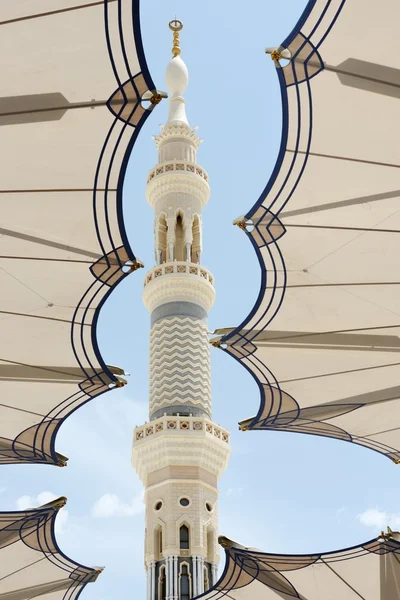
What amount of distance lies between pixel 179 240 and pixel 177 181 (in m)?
1.72

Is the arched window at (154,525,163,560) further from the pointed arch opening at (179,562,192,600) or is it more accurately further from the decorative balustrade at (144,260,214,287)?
the decorative balustrade at (144,260,214,287)

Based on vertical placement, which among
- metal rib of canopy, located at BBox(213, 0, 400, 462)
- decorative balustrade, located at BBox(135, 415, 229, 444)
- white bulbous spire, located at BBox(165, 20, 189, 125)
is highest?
white bulbous spire, located at BBox(165, 20, 189, 125)

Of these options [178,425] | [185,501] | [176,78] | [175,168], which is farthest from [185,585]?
[176,78]

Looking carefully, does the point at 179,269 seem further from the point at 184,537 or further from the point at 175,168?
the point at 184,537

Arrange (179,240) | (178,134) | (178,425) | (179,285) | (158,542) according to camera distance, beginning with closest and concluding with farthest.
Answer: (158,542)
(178,425)
(179,285)
(179,240)
(178,134)

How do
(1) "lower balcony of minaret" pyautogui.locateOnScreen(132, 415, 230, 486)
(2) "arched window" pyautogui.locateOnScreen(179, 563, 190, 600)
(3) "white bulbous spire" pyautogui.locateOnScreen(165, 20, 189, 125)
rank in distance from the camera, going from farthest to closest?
(3) "white bulbous spire" pyautogui.locateOnScreen(165, 20, 189, 125) → (1) "lower balcony of minaret" pyautogui.locateOnScreen(132, 415, 230, 486) → (2) "arched window" pyautogui.locateOnScreen(179, 563, 190, 600)

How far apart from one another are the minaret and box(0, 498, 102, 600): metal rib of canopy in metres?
10.6

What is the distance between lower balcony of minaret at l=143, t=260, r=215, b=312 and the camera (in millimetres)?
25703

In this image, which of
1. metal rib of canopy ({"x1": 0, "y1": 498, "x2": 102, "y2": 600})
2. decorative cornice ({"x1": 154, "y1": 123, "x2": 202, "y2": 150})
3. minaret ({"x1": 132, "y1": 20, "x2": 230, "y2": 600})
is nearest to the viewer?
metal rib of canopy ({"x1": 0, "y1": 498, "x2": 102, "y2": 600})

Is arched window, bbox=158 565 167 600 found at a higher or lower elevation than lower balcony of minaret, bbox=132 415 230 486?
lower

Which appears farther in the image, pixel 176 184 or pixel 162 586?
pixel 176 184

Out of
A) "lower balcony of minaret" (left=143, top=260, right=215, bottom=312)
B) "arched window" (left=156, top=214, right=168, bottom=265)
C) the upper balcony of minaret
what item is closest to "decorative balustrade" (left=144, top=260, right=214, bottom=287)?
"lower balcony of minaret" (left=143, top=260, right=215, bottom=312)

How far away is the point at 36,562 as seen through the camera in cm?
1093

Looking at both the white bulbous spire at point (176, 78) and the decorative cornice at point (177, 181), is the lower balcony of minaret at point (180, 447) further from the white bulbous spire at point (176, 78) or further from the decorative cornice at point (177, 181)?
the white bulbous spire at point (176, 78)
